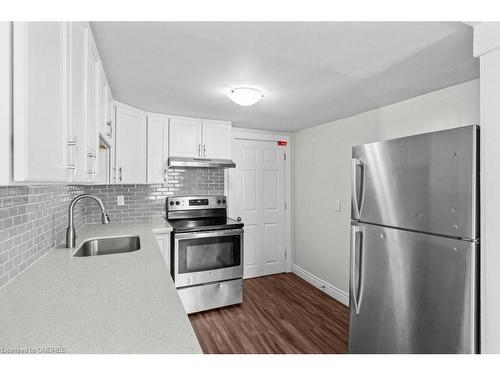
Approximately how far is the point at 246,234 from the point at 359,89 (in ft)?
7.84

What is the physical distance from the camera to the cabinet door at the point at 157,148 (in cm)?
288

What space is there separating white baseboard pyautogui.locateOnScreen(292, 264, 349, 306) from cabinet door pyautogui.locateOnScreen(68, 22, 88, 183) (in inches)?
114

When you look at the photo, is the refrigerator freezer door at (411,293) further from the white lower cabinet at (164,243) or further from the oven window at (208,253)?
the white lower cabinet at (164,243)

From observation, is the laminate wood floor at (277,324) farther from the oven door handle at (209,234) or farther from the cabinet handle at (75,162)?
the cabinet handle at (75,162)

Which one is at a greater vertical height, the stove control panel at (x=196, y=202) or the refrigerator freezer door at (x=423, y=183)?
the refrigerator freezer door at (x=423, y=183)

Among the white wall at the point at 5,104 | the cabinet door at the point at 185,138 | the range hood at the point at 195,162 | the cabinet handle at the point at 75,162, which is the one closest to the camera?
the white wall at the point at 5,104

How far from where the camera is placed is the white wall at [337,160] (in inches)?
80.5

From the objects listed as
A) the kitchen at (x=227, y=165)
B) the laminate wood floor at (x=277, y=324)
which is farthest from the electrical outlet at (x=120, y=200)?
the laminate wood floor at (x=277, y=324)

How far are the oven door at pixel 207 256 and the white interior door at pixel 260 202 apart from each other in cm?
76

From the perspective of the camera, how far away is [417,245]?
1458mm

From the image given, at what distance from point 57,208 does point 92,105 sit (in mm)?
828

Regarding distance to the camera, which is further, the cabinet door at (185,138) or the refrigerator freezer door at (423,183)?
the cabinet door at (185,138)

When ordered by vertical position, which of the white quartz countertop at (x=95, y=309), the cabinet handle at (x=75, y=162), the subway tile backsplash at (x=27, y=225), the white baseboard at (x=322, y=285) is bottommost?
the white baseboard at (x=322, y=285)

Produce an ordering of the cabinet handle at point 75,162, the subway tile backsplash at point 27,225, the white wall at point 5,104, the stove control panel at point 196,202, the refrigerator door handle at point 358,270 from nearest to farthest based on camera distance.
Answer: the white wall at point 5,104 → the cabinet handle at point 75,162 → the subway tile backsplash at point 27,225 → the refrigerator door handle at point 358,270 → the stove control panel at point 196,202
